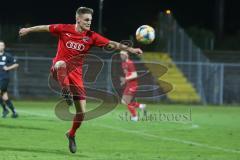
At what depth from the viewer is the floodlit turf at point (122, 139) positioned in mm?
12062

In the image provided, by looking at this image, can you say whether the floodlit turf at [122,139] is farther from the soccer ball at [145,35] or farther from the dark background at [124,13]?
the dark background at [124,13]

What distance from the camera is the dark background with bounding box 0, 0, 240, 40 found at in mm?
43312

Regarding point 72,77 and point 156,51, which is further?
point 156,51

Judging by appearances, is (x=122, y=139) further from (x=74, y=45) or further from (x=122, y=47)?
(x=122, y=47)

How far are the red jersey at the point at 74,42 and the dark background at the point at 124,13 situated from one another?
29.8m

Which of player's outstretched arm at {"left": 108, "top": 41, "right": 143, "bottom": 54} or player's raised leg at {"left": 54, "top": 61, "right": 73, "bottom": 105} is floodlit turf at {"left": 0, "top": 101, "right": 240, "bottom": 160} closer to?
player's raised leg at {"left": 54, "top": 61, "right": 73, "bottom": 105}

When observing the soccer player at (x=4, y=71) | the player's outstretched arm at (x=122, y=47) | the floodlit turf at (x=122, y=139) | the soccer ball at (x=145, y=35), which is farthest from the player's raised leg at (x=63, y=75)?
the soccer player at (x=4, y=71)

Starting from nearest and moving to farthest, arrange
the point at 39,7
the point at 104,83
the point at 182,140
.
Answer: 1. the point at 182,140
2. the point at 104,83
3. the point at 39,7

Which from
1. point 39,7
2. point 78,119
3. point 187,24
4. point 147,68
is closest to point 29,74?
point 147,68

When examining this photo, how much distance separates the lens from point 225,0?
4709cm

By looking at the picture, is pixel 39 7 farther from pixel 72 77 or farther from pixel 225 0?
pixel 72 77

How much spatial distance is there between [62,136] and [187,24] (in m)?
32.6

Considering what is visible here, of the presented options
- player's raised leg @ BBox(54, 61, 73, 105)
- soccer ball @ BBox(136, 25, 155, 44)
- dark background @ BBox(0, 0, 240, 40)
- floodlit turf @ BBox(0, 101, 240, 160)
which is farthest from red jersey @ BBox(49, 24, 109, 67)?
dark background @ BBox(0, 0, 240, 40)

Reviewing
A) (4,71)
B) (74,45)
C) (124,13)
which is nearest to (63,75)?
(74,45)
